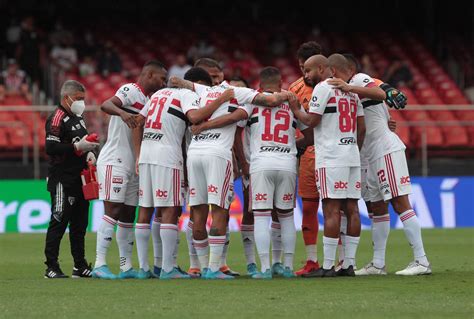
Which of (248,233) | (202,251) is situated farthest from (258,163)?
(248,233)

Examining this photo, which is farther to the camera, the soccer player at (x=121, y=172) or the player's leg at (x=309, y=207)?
the player's leg at (x=309, y=207)

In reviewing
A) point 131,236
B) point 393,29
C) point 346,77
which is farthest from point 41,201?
point 393,29

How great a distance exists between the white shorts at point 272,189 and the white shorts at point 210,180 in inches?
10.7

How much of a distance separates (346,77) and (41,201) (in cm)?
1093

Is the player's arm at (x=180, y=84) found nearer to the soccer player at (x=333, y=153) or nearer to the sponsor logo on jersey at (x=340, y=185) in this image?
the soccer player at (x=333, y=153)

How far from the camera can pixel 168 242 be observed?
12.5 meters

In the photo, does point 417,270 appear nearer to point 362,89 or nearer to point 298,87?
point 362,89

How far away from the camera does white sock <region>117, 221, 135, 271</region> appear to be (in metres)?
13.0

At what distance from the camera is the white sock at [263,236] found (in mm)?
12391

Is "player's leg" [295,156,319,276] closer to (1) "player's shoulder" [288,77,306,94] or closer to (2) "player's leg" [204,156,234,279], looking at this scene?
(1) "player's shoulder" [288,77,306,94]

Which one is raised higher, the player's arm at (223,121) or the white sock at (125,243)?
the player's arm at (223,121)

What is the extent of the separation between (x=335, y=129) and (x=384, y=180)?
2.96 ft

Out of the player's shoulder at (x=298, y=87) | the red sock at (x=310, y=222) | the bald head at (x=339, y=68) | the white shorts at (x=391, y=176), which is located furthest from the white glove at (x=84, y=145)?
the white shorts at (x=391, y=176)

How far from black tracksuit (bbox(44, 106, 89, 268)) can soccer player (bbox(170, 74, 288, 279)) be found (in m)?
1.46
